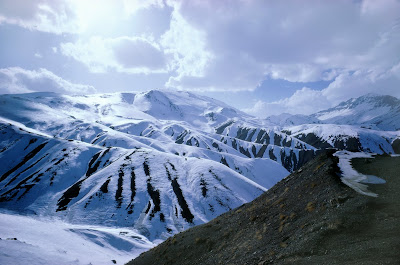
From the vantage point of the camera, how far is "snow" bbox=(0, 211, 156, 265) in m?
39.6

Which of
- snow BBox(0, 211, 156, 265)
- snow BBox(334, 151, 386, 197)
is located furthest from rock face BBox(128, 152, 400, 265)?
snow BBox(0, 211, 156, 265)

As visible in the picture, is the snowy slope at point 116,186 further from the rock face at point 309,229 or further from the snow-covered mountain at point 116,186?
the rock face at point 309,229

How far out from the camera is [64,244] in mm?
57156

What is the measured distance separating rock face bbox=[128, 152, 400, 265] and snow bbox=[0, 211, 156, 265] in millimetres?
24704

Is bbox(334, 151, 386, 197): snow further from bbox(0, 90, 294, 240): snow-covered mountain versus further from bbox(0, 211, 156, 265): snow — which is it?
bbox(0, 90, 294, 240): snow-covered mountain

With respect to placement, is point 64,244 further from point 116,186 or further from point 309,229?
point 309,229

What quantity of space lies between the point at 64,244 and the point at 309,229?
203ft

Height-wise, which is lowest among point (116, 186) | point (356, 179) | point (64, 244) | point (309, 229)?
point (64, 244)

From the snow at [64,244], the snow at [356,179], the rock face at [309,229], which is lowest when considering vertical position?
the snow at [64,244]

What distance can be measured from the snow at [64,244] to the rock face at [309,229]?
24704mm

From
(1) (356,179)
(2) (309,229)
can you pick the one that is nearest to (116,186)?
(1) (356,179)

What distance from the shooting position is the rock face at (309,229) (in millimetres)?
12812

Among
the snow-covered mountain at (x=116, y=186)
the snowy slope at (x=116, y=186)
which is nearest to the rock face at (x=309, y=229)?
the snow-covered mountain at (x=116, y=186)

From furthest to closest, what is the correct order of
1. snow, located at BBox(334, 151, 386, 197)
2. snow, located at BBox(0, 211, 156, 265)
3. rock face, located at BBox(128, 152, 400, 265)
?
snow, located at BBox(0, 211, 156, 265)
snow, located at BBox(334, 151, 386, 197)
rock face, located at BBox(128, 152, 400, 265)
